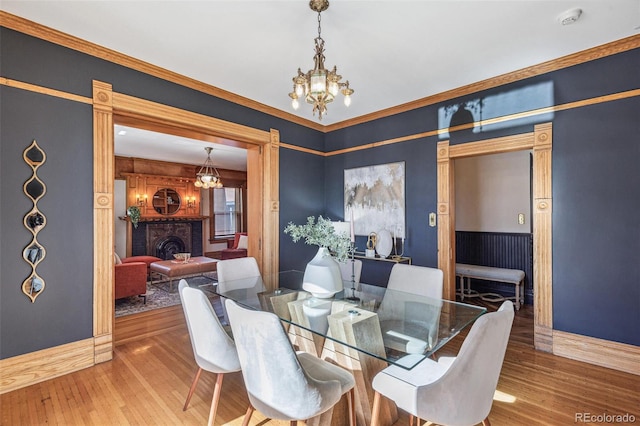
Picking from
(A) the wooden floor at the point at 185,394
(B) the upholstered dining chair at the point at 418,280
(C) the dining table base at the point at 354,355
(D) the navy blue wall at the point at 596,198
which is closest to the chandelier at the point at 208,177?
(A) the wooden floor at the point at 185,394

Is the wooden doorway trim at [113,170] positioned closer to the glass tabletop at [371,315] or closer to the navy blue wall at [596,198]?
the glass tabletop at [371,315]

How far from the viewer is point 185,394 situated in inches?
89.6

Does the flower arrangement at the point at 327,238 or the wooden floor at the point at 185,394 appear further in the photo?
the flower arrangement at the point at 327,238

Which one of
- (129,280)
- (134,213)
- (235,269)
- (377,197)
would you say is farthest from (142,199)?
(377,197)

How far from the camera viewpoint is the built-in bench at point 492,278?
4.35 m

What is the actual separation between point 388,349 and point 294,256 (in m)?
2.98

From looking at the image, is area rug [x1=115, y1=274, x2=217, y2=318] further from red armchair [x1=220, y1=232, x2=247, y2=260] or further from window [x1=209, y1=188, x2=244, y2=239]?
window [x1=209, y1=188, x2=244, y2=239]

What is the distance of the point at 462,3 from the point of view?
2135 mm

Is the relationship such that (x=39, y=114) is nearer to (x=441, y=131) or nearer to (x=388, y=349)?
(x=388, y=349)

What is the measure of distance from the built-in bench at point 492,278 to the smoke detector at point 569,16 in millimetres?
3259

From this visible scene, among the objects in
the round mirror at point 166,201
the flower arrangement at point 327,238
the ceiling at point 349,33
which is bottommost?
the flower arrangement at point 327,238

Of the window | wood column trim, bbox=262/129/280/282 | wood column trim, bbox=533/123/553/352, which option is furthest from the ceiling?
the window

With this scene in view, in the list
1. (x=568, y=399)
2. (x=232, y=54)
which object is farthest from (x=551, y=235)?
(x=232, y=54)

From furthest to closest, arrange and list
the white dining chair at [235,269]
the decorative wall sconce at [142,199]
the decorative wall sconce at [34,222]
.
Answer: the decorative wall sconce at [142,199] < the white dining chair at [235,269] < the decorative wall sconce at [34,222]
